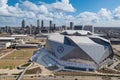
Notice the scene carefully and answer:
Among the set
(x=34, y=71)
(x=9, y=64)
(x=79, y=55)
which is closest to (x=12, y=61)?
(x=9, y=64)

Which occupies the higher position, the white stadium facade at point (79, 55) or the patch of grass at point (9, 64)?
the white stadium facade at point (79, 55)

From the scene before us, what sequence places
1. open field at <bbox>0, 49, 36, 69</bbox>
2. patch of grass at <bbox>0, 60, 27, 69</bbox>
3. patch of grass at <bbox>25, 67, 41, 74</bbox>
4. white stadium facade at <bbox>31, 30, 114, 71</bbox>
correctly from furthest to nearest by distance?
open field at <bbox>0, 49, 36, 69</bbox>, patch of grass at <bbox>0, 60, 27, 69</bbox>, white stadium facade at <bbox>31, 30, 114, 71</bbox>, patch of grass at <bbox>25, 67, 41, 74</bbox>

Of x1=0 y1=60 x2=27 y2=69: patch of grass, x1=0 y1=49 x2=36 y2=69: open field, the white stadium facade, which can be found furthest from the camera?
x1=0 y1=49 x2=36 y2=69: open field

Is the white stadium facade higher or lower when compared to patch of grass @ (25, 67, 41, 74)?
higher

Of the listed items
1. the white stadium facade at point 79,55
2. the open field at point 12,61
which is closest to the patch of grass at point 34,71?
the white stadium facade at point 79,55

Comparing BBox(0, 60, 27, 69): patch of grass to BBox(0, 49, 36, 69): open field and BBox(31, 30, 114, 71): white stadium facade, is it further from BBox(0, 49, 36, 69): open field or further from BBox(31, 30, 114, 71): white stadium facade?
BBox(31, 30, 114, 71): white stadium facade

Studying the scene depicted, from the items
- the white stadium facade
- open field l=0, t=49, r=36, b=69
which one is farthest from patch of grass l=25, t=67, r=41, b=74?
open field l=0, t=49, r=36, b=69

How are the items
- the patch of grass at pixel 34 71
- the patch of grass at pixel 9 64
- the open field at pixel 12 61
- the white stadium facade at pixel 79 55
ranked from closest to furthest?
the patch of grass at pixel 34 71, the white stadium facade at pixel 79 55, the patch of grass at pixel 9 64, the open field at pixel 12 61

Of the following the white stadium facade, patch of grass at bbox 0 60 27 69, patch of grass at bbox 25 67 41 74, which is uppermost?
the white stadium facade

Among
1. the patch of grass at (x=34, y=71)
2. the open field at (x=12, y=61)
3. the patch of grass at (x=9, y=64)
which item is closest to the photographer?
the patch of grass at (x=34, y=71)

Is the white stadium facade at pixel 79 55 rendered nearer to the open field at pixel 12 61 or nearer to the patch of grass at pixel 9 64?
the patch of grass at pixel 9 64

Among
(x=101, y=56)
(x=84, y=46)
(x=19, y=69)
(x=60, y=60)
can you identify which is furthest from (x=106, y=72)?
(x=19, y=69)

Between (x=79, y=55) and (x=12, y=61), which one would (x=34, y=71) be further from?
(x=12, y=61)

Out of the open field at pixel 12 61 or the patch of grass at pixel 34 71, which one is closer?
the patch of grass at pixel 34 71
